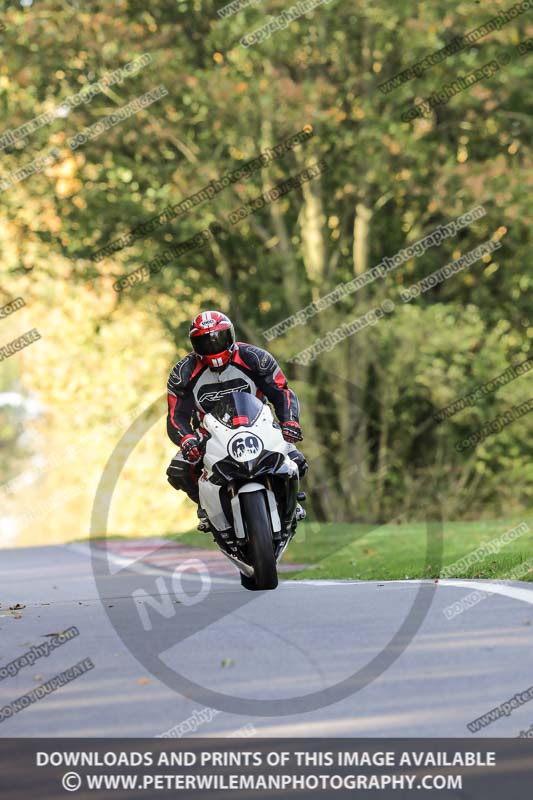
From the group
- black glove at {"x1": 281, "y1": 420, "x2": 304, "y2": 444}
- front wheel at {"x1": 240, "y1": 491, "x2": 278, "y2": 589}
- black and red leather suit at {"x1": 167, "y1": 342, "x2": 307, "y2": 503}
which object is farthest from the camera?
black and red leather suit at {"x1": 167, "y1": 342, "x2": 307, "y2": 503}

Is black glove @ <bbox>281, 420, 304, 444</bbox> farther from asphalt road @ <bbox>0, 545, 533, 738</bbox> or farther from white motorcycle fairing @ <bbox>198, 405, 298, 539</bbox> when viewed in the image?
asphalt road @ <bbox>0, 545, 533, 738</bbox>

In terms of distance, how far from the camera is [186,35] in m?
24.2

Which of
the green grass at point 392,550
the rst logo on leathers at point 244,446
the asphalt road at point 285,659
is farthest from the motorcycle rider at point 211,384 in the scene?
the green grass at point 392,550

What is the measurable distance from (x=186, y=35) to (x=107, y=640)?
58.8 ft

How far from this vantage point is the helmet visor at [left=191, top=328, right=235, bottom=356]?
402 inches

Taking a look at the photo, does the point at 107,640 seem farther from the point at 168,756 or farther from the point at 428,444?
the point at 428,444

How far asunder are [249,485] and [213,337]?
1232 mm

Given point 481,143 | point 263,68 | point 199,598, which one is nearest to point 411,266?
point 481,143

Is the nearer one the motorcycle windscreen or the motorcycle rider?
the motorcycle windscreen

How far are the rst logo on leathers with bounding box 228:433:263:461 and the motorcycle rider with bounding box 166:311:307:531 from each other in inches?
23.6

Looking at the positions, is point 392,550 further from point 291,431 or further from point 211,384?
point 211,384

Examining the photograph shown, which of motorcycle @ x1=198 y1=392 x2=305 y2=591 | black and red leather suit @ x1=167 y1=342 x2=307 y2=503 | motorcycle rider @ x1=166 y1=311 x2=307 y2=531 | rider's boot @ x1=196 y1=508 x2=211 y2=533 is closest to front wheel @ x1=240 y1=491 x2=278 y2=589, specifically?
motorcycle @ x1=198 y1=392 x2=305 y2=591

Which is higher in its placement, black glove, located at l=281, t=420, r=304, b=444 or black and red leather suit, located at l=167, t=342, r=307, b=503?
black and red leather suit, located at l=167, t=342, r=307, b=503

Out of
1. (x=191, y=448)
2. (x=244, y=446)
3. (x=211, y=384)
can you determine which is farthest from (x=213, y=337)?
(x=244, y=446)
